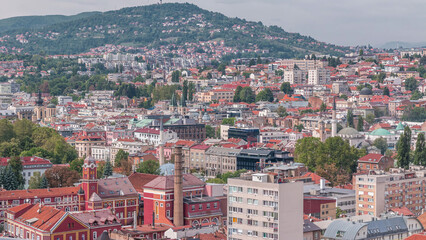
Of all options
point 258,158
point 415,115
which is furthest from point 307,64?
point 258,158

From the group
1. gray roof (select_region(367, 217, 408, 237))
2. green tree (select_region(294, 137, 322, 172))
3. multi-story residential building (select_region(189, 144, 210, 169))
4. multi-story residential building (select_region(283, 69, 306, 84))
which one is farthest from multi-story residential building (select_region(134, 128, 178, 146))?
multi-story residential building (select_region(283, 69, 306, 84))

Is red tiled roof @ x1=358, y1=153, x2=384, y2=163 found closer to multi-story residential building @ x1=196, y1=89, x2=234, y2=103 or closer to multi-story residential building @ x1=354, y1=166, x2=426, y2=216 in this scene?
multi-story residential building @ x1=354, y1=166, x2=426, y2=216

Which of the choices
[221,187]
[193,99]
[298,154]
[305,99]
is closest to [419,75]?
[305,99]

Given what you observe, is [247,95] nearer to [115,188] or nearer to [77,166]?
[77,166]

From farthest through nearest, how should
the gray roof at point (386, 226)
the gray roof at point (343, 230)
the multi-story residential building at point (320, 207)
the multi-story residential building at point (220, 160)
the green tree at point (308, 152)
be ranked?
the multi-story residential building at point (220, 160) → the green tree at point (308, 152) → the multi-story residential building at point (320, 207) → the gray roof at point (386, 226) → the gray roof at point (343, 230)

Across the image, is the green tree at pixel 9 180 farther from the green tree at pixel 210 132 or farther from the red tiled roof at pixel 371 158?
A: the green tree at pixel 210 132

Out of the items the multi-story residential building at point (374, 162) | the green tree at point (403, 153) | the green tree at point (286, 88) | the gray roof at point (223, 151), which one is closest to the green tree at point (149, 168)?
the gray roof at point (223, 151)
